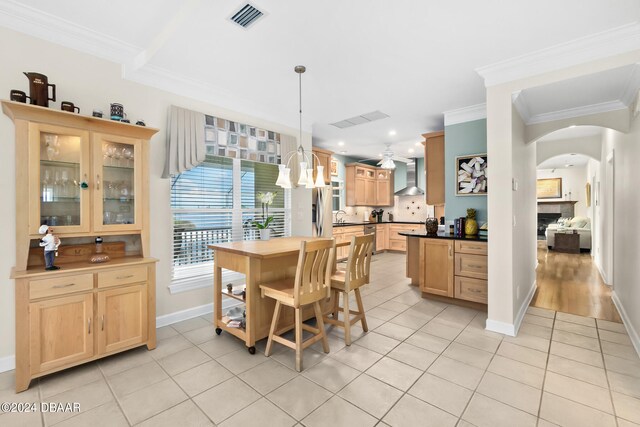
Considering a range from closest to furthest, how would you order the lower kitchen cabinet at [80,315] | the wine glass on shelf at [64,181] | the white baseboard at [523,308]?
the lower kitchen cabinet at [80,315] → the wine glass on shelf at [64,181] → the white baseboard at [523,308]

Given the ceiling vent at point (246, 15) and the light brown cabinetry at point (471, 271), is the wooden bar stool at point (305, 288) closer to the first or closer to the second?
the ceiling vent at point (246, 15)

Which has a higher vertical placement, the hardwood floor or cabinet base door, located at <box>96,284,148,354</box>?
cabinet base door, located at <box>96,284,148,354</box>

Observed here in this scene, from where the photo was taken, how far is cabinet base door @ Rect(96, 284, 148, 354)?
7.86 ft

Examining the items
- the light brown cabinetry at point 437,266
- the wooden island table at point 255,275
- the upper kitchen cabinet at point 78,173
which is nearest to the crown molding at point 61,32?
the upper kitchen cabinet at point 78,173

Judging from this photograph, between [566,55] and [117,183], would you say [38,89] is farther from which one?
[566,55]

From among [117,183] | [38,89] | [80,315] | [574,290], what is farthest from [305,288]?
[574,290]

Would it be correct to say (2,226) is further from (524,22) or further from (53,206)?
(524,22)

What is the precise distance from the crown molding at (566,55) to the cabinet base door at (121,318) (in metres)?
3.96

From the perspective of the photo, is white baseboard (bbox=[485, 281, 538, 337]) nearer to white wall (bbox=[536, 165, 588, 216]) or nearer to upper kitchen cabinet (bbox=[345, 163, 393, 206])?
upper kitchen cabinet (bbox=[345, 163, 393, 206])

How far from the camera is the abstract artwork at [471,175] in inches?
162

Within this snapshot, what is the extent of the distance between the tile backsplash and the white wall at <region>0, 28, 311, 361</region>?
469cm

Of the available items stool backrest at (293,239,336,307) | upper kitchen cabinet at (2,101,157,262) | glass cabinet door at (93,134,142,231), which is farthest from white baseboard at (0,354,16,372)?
stool backrest at (293,239,336,307)

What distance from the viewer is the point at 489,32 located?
242cm

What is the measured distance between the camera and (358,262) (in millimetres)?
2945
